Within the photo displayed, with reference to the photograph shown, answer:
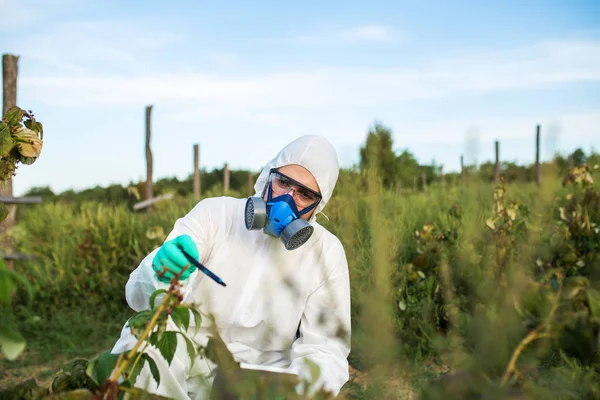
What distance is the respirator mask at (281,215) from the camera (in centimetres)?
242

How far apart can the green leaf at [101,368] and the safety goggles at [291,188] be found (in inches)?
65.9

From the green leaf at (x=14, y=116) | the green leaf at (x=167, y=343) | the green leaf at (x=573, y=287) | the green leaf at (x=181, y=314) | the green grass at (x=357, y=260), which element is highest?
the green leaf at (x=14, y=116)

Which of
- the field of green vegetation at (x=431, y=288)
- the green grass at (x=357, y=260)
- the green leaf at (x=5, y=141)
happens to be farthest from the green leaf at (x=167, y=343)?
the green grass at (x=357, y=260)

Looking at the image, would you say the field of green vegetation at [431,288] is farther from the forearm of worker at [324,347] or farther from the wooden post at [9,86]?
the wooden post at [9,86]

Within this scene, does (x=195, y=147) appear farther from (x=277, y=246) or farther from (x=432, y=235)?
(x=277, y=246)

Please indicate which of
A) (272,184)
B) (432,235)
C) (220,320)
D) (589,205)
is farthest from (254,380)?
(589,205)

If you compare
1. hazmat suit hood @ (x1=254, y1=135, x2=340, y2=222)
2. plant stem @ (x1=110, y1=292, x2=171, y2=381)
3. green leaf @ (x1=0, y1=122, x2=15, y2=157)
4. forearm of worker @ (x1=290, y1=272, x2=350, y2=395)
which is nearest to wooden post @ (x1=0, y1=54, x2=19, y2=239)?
hazmat suit hood @ (x1=254, y1=135, x2=340, y2=222)

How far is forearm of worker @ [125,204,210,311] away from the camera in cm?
205

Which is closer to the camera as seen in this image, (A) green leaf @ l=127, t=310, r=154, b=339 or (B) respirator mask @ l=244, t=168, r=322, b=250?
(A) green leaf @ l=127, t=310, r=154, b=339

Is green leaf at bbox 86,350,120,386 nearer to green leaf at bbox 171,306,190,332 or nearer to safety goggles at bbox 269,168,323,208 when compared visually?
green leaf at bbox 171,306,190,332

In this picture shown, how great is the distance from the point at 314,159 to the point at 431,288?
105 inches

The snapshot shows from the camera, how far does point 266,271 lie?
2.48 metres

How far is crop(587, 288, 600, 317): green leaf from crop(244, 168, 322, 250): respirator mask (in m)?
1.61

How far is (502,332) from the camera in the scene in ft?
2.18
